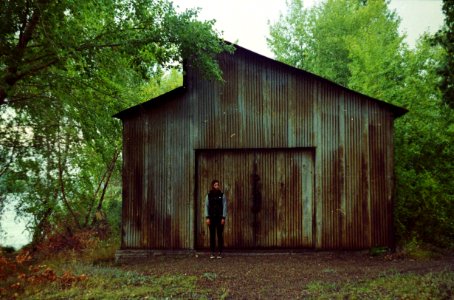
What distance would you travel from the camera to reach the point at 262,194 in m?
12.2

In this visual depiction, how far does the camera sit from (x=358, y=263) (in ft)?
34.4

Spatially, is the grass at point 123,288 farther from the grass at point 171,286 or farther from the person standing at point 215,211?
the person standing at point 215,211

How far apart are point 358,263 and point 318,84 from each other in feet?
16.2

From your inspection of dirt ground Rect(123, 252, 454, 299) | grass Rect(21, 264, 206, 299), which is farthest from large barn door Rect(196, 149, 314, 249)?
grass Rect(21, 264, 206, 299)

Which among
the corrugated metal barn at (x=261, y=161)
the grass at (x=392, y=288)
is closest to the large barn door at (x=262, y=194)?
the corrugated metal barn at (x=261, y=161)

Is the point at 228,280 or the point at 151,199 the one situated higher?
the point at 151,199

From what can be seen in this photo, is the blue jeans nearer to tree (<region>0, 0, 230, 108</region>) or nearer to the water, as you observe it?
tree (<region>0, 0, 230, 108</region>)

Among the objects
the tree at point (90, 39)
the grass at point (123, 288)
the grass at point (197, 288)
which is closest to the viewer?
the grass at point (197, 288)

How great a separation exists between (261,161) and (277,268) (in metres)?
3.36

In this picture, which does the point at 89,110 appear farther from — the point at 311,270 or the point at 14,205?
the point at 311,270

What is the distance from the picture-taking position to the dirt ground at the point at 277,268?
829cm

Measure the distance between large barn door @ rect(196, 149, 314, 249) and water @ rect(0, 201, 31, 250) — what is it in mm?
6962

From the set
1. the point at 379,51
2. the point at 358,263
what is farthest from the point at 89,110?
the point at 379,51

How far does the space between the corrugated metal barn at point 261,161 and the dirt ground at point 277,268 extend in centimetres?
62
